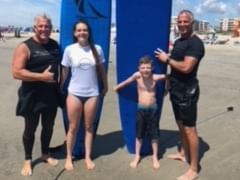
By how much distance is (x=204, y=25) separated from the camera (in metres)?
101

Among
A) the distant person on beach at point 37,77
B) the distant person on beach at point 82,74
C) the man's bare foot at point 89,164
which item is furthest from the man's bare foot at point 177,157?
the distant person on beach at point 37,77

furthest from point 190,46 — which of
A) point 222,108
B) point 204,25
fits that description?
point 204,25

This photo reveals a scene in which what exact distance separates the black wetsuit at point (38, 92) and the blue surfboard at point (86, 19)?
55 centimetres

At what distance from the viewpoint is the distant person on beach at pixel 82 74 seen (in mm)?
4305

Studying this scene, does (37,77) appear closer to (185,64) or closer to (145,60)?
(145,60)

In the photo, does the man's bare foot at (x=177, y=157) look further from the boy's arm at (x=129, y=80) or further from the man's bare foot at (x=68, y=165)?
the man's bare foot at (x=68, y=165)

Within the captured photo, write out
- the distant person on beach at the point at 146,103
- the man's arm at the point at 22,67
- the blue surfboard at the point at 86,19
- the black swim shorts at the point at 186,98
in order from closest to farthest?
1. the man's arm at the point at 22,67
2. the black swim shorts at the point at 186,98
3. the distant person on beach at the point at 146,103
4. the blue surfboard at the point at 86,19

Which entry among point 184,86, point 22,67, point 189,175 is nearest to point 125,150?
point 189,175

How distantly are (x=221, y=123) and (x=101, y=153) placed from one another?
95.9 inches

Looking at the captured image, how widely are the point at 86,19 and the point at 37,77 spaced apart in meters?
1.10

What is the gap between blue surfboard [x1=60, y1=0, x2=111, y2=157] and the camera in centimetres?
479

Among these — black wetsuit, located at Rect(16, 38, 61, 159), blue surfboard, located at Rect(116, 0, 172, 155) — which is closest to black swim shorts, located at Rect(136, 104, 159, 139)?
blue surfboard, located at Rect(116, 0, 172, 155)

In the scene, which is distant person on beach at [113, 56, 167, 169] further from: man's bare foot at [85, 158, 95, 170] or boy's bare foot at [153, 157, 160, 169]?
man's bare foot at [85, 158, 95, 170]

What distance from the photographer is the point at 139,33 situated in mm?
4809
